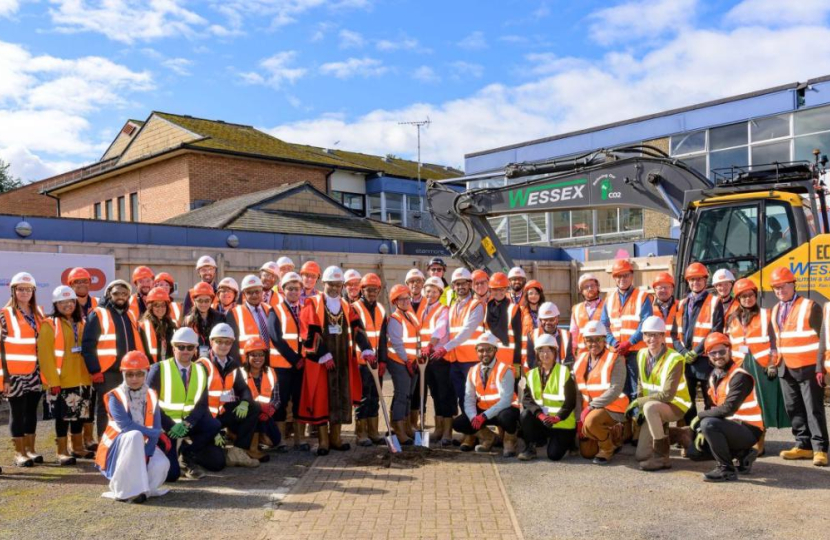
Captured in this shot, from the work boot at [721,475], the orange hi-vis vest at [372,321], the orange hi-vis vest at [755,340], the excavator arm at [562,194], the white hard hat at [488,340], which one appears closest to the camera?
the work boot at [721,475]

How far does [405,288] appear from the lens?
8602mm

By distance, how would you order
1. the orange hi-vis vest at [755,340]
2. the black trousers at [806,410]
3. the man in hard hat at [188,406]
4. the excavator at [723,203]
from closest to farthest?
the man in hard hat at [188,406], the black trousers at [806,410], the orange hi-vis vest at [755,340], the excavator at [723,203]

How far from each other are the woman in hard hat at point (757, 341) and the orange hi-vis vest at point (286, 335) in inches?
174

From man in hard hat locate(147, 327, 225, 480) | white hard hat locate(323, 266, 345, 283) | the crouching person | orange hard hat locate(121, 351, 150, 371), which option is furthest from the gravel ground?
orange hard hat locate(121, 351, 150, 371)

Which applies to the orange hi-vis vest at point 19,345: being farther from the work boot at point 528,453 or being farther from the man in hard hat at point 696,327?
the man in hard hat at point 696,327

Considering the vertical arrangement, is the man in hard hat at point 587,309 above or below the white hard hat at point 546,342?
above

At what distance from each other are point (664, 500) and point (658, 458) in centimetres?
108

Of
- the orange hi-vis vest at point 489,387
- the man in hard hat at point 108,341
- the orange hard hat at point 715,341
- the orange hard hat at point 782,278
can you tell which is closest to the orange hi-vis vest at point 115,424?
the man in hard hat at point 108,341

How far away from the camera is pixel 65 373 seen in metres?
7.55

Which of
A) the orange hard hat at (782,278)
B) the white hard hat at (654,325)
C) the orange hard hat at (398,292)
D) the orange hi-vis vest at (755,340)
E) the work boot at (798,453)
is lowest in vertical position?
the work boot at (798,453)

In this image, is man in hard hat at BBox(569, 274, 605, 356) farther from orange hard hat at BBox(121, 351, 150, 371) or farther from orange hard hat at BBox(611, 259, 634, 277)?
orange hard hat at BBox(121, 351, 150, 371)

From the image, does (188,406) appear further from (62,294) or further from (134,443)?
(62,294)

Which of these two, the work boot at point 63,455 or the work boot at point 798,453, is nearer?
the work boot at point 798,453

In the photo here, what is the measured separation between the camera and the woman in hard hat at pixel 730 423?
6.62 meters
